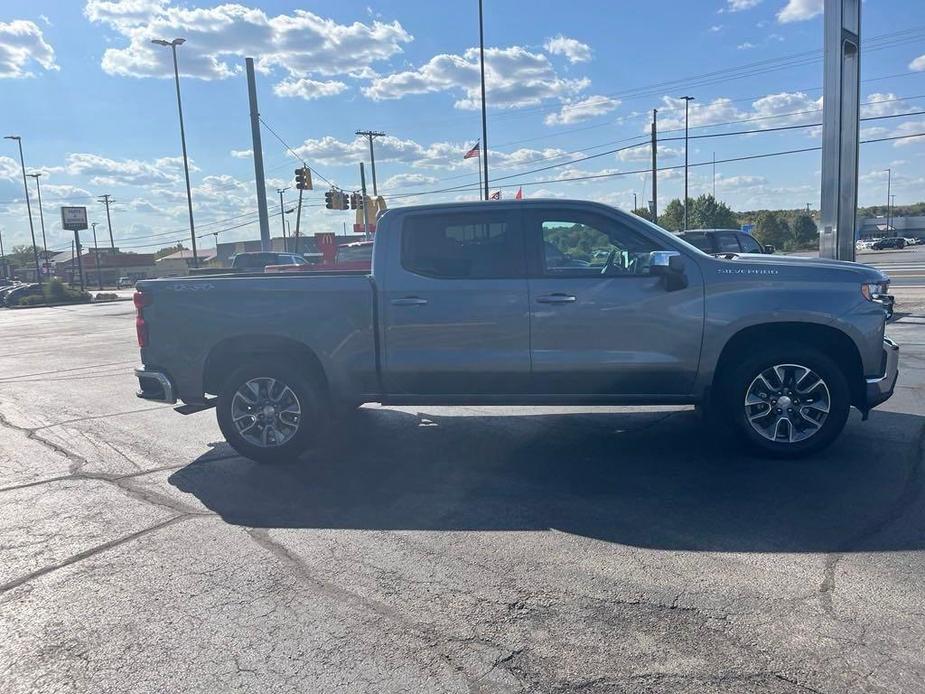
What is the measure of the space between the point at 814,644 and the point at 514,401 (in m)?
3.11

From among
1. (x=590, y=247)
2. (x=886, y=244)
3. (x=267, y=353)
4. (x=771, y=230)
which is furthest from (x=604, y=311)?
(x=886, y=244)

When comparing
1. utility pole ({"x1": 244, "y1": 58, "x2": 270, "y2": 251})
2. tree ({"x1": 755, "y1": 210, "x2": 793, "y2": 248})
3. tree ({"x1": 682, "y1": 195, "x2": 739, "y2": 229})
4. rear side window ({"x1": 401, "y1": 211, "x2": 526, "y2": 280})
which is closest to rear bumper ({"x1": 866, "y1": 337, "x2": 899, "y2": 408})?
rear side window ({"x1": 401, "y1": 211, "x2": 526, "y2": 280})

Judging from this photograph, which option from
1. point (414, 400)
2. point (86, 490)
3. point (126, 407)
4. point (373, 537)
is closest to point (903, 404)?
point (414, 400)

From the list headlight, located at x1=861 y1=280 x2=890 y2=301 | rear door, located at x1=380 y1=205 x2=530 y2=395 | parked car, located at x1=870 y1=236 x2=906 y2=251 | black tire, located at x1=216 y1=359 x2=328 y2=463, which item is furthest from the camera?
parked car, located at x1=870 y1=236 x2=906 y2=251

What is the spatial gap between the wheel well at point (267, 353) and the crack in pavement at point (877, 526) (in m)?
3.91

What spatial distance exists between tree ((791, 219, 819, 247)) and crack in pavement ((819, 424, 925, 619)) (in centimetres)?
8429

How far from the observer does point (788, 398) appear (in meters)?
5.76

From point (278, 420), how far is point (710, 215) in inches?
2593

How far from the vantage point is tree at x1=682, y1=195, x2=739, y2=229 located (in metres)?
66.0

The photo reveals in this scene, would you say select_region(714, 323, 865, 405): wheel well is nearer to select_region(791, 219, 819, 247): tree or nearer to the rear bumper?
the rear bumper

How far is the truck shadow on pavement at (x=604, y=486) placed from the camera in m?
4.54

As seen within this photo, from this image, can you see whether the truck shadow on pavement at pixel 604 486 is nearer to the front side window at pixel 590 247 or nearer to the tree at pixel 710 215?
the front side window at pixel 590 247

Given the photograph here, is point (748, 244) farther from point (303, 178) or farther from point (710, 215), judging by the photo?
point (710, 215)

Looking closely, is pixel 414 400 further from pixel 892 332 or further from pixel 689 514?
pixel 892 332
